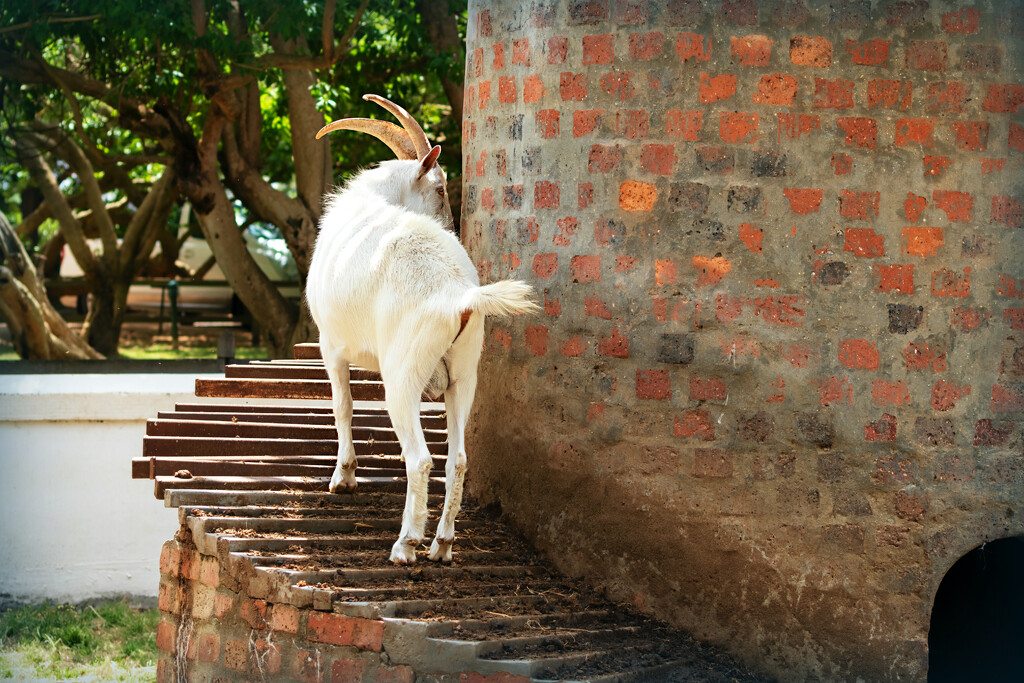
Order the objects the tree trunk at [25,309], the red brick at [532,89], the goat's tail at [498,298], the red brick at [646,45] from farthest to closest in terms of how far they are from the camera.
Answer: the tree trunk at [25,309] → the red brick at [532,89] → the red brick at [646,45] → the goat's tail at [498,298]

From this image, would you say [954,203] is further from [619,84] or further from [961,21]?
[619,84]

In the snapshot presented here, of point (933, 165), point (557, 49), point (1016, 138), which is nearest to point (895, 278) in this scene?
point (933, 165)

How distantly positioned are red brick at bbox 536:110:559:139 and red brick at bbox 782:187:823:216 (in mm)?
1160

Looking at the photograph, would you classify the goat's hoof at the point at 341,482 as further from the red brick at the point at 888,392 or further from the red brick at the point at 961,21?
the red brick at the point at 961,21

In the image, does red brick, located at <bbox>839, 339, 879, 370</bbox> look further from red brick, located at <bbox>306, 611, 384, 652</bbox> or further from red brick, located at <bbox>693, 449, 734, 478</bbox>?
red brick, located at <bbox>306, 611, 384, 652</bbox>

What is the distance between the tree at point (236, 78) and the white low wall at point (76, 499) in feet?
11.2

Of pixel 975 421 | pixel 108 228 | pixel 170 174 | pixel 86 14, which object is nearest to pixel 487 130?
pixel 975 421

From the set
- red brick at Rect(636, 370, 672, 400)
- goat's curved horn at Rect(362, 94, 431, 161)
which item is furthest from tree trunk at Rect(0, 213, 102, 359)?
red brick at Rect(636, 370, 672, 400)

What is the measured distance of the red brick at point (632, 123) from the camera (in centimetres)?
533

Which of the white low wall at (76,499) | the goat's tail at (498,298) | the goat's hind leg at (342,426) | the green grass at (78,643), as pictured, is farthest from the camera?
the white low wall at (76,499)

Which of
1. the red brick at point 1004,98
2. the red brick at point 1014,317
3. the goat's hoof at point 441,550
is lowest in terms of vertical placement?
the goat's hoof at point 441,550

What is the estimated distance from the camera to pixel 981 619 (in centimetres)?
629

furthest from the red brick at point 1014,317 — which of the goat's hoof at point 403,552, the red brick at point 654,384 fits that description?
the goat's hoof at point 403,552

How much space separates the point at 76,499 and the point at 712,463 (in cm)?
553
